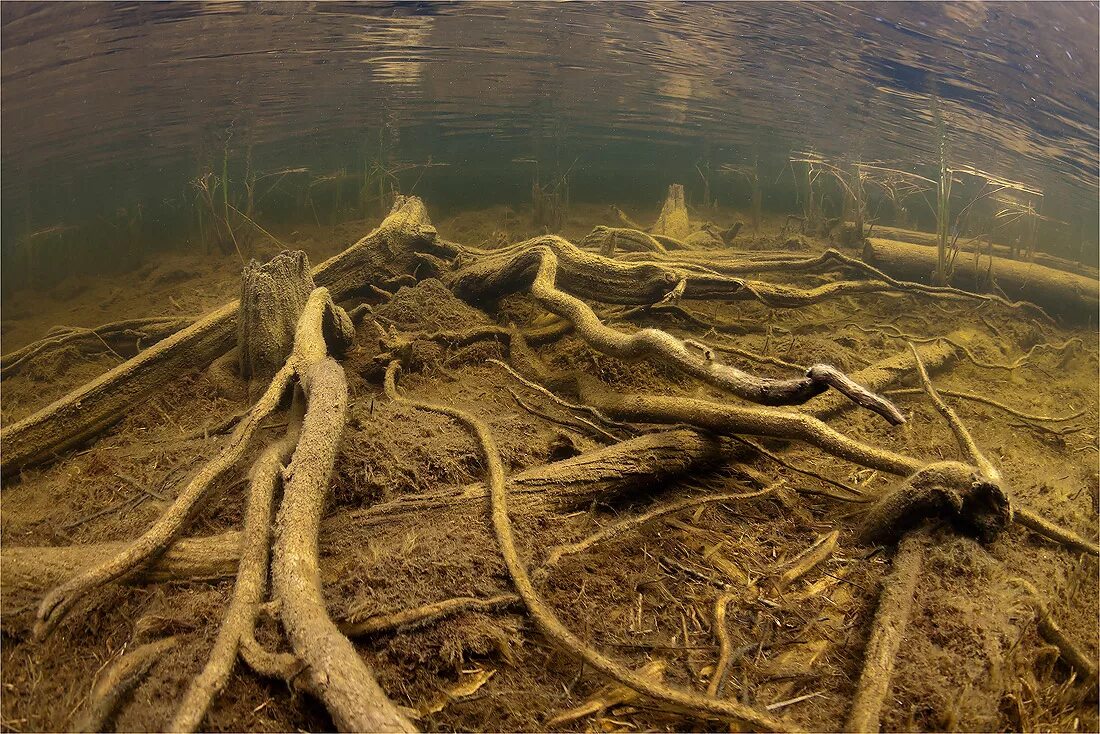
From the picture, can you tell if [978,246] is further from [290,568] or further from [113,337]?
[113,337]

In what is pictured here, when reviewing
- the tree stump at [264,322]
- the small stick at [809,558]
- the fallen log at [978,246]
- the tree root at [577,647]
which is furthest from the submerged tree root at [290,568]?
the fallen log at [978,246]

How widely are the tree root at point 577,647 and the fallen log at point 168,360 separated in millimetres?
2577

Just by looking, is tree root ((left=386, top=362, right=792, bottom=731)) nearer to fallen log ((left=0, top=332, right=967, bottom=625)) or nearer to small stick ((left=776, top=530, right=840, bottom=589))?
fallen log ((left=0, top=332, right=967, bottom=625))

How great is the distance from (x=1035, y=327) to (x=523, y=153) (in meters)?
26.9

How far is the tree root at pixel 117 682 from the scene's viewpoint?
4.11 ft

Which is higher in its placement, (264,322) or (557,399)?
(264,322)

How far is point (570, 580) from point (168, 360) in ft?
10.5

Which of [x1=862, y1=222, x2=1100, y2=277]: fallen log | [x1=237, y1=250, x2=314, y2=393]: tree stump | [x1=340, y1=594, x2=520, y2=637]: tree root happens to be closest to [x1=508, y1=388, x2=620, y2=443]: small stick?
[x1=340, y1=594, x2=520, y2=637]: tree root

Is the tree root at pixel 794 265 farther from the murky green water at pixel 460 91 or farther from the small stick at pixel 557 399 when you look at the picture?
the murky green water at pixel 460 91

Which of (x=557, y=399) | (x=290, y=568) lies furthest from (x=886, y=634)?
(x=290, y=568)

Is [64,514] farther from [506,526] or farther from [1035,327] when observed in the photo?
[1035,327]

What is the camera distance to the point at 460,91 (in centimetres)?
1953

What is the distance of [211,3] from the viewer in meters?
12.5

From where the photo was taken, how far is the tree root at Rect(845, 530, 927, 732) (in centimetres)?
133
